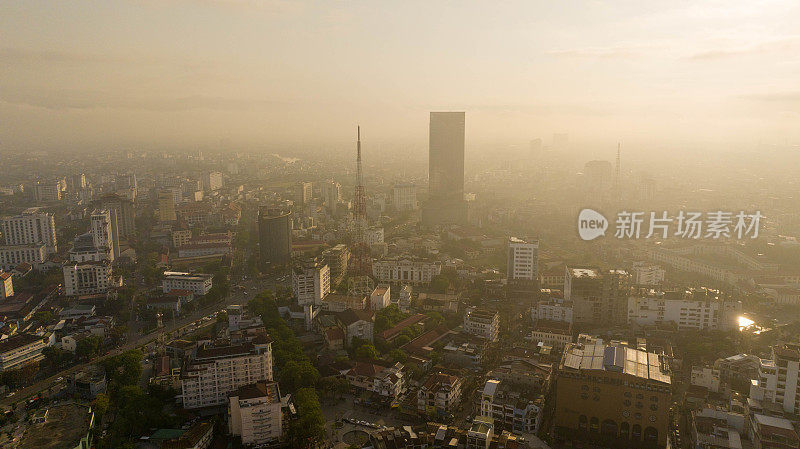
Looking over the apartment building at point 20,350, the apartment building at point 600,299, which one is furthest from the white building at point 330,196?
the apartment building at point 20,350

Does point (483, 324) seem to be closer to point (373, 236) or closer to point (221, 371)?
point (221, 371)

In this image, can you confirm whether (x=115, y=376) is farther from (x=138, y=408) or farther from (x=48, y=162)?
(x=48, y=162)

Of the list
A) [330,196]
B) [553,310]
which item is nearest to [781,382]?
[553,310]

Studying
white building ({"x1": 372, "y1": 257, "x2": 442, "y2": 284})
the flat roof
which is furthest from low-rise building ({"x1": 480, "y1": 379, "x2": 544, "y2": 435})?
white building ({"x1": 372, "y1": 257, "x2": 442, "y2": 284})

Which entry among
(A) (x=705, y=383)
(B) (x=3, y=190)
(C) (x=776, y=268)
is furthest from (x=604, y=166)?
(B) (x=3, y=190)

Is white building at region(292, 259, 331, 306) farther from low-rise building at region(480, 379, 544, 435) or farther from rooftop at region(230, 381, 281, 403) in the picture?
low-rise building at region(480, 379, 544, 435)
